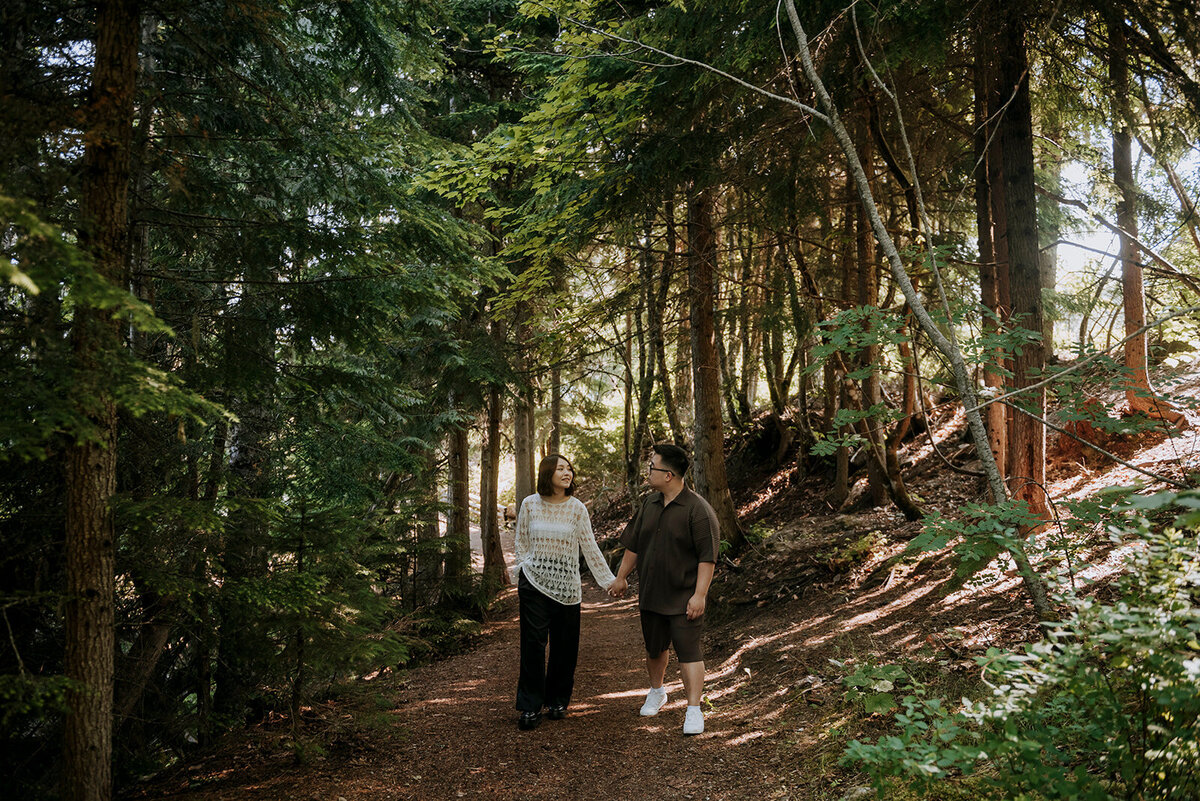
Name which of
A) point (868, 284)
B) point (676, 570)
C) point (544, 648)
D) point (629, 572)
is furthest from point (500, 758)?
point (868, 284)

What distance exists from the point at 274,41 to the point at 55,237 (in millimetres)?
3163

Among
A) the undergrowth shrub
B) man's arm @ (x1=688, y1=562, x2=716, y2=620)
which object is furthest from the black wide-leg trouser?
the undergrowth shrub

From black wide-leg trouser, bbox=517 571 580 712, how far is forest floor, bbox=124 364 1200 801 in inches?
9.5

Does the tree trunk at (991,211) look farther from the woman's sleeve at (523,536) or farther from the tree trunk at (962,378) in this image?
the woman's sleeve at (523,536)

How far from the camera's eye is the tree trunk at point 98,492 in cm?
341

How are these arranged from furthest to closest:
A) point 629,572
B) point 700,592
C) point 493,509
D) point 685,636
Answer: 1. point 493,509
2. point 629,572
3. point 685,636
4. point 700,592

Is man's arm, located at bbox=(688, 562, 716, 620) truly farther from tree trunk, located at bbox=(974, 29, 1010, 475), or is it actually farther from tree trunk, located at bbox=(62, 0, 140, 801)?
tree trunk, located at bbox=(62, 0, 140, 801)

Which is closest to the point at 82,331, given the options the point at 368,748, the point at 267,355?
the point at 267,355

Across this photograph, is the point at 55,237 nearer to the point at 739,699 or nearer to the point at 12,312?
the point at 12,312

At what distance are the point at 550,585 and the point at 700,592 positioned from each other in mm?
1259

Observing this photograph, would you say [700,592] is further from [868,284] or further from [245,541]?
[868,284]

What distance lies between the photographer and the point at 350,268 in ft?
17.1

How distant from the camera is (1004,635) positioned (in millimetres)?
4859

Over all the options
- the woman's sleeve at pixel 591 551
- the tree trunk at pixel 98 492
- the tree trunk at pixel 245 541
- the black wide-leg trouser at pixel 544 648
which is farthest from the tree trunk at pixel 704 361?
the tree trunk at pixel 98 492
